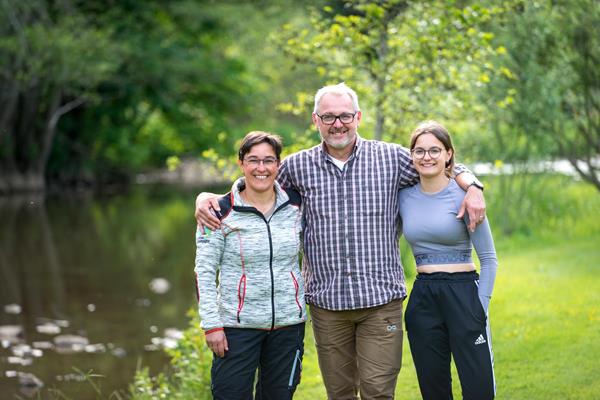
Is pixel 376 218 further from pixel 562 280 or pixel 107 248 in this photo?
pixel 107 248

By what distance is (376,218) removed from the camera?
4.86 metres

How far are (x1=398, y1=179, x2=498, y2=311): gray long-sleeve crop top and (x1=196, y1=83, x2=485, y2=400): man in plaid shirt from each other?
118mm

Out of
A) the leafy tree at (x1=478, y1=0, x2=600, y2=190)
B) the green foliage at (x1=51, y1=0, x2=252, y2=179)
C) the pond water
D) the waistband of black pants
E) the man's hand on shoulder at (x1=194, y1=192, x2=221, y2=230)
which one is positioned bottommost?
the pond water

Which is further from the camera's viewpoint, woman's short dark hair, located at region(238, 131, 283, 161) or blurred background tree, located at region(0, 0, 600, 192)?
blurred background tree, located at region(0, 0, 600, 192)

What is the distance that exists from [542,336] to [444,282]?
12.0 ft

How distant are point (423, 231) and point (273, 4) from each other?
39235 mm

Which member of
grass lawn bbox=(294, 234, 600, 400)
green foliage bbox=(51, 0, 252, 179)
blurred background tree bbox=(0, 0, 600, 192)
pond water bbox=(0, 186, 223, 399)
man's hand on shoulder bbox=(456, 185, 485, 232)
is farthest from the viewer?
green foliage bbox=(51, 0, 252, 179)

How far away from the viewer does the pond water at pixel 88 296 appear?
410 inches

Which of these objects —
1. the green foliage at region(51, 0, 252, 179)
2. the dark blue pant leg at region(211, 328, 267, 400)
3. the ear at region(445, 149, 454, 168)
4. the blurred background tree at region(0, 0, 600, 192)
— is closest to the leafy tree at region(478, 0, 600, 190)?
the blurred background tree at region(0, 0, 600, 192)

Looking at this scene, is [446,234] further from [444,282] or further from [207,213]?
[207,213]

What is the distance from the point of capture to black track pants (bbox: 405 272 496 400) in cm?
474

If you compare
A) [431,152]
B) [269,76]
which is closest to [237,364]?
[431,152]

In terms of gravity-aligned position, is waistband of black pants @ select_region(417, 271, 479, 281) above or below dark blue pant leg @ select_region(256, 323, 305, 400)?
above

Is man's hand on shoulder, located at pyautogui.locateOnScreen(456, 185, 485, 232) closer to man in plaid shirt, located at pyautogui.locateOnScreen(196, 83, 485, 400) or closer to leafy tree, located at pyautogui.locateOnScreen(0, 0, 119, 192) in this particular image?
man in plaid shirt, located at pyautogui.locateOnScreen(196, 83, 485, 400)
